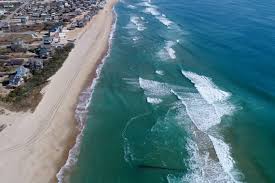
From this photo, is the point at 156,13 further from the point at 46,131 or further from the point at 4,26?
the point at 46,131

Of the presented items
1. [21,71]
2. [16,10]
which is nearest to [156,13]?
[16,10]

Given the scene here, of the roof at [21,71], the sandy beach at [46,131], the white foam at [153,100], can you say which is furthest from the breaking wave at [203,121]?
the roof at [21,71]

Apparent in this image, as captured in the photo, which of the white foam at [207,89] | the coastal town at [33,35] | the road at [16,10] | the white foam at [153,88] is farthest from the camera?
the road at [16,10]

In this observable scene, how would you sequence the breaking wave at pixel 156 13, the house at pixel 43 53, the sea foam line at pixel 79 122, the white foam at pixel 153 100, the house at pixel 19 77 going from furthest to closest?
the breaking wave at pixel 156 13 → the house at pixel 43 53 → the house at pixel 19 77 → the white foam at pixel 153 100 → the sea foam line at pixel 79 122

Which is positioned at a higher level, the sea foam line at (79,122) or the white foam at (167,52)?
the white foam at (167,52)

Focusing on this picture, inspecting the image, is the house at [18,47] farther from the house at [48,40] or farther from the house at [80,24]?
the house at [80,24]

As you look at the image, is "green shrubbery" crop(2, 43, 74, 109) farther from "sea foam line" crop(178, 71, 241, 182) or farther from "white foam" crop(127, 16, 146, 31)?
"white foam" crop(127, 16, 146, 31)

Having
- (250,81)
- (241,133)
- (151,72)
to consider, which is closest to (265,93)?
(250,81)
